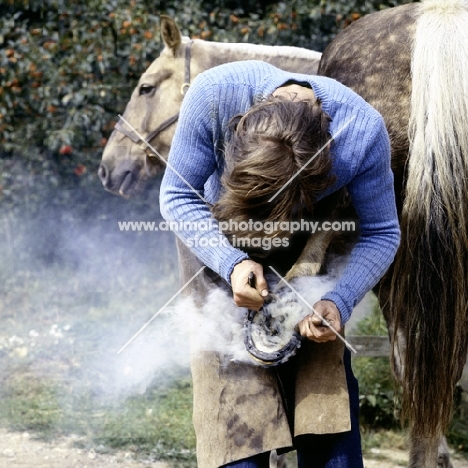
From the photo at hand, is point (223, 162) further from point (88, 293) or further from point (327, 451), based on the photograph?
point (88, 293)

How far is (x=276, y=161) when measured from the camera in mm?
2084

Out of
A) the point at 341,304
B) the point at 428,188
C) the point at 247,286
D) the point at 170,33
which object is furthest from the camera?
the point at 170,33

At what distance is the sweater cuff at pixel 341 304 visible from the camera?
2.31 m

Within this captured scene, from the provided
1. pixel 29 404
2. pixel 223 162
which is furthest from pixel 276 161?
pixel 29 404

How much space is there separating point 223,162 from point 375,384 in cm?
247

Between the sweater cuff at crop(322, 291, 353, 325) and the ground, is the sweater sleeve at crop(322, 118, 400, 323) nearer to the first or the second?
the sweater cuff at crop(322, 291, 353, 325)

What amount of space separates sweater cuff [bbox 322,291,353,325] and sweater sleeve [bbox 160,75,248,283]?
26 cm

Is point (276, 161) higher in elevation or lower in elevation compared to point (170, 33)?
higher

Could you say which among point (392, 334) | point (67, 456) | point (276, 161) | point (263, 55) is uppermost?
point (276, 161)

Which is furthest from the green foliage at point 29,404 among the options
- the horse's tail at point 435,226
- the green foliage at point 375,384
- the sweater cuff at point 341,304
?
the sweater cuff at point 341,304

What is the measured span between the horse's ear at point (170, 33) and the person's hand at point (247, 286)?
2.34 metres

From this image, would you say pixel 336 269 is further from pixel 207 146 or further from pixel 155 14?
pixel 155 14

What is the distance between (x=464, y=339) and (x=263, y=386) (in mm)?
874

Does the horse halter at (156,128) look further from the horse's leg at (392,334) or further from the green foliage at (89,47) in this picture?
the horse's leg at (392,334)
